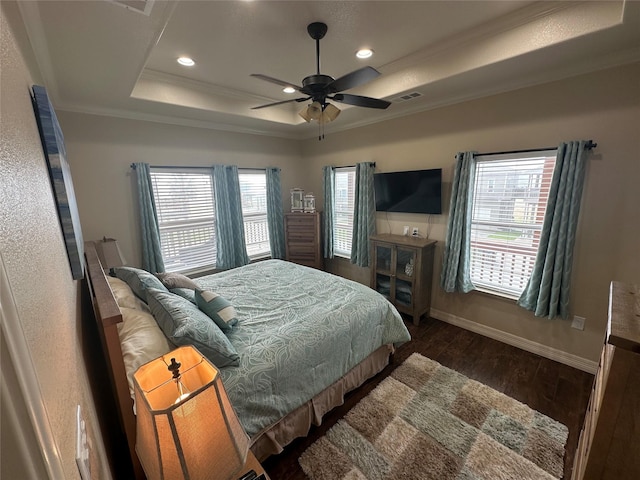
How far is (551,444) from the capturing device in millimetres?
1742

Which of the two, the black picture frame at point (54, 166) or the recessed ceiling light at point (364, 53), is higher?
the recessed ceiling light at point (364, 53)

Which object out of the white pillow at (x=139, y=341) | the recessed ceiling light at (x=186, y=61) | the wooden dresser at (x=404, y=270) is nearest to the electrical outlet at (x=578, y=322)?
the wooden dresser at (x=404, y=270)

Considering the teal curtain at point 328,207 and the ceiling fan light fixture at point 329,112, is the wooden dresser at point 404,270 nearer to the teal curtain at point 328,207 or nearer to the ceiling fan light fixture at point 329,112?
the teal curtain at point 328,207

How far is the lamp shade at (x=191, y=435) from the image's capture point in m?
0.72

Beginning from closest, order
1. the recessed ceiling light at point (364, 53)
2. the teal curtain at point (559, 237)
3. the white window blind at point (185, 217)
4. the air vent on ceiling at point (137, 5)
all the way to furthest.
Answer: the air vent on ceiling at point (137, 5), the teal curtain at point (559, 237), the recessed ceiling light at point (364, 53), the white window blind at point (185, 217)

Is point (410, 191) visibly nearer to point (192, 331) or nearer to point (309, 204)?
point (309, 204)

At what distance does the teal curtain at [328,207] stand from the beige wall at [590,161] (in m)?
1.31

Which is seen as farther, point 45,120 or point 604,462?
point 45,120

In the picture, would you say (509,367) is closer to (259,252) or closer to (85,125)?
(259,252)

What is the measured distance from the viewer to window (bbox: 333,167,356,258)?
4.08m

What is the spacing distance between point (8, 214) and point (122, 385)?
106 centimetres

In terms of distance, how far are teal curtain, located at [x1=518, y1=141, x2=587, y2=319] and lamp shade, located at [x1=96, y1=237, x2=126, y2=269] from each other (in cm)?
398

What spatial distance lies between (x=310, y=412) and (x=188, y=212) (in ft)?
9.18

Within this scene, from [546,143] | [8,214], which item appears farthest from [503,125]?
[8,214]
